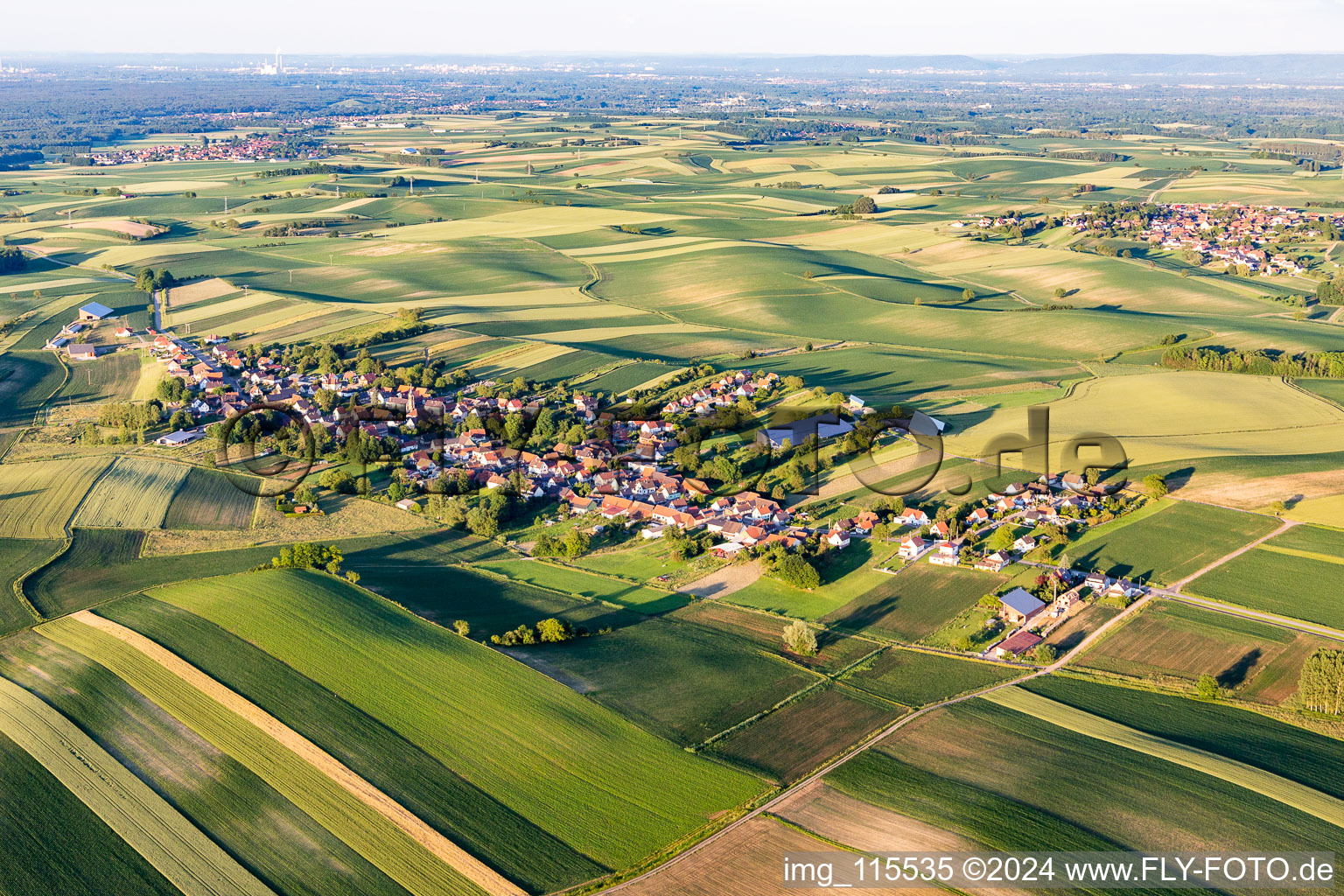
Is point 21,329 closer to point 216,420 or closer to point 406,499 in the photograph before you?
point 216,420

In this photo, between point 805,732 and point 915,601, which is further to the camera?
point 915,601

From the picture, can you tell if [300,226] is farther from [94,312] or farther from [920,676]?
[920,676]

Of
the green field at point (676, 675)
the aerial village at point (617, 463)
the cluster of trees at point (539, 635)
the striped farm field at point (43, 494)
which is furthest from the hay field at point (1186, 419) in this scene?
the striped farm field at point (43, 494)

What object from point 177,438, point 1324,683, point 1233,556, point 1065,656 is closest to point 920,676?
point 1065,656

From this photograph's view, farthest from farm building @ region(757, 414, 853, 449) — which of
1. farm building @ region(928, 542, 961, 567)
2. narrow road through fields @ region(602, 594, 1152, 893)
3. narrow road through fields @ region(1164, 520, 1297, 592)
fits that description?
narrow road through fields @ region(602, 594, 1152, 893)

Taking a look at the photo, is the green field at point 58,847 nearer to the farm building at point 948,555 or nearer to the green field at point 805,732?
the green field at point 805,732

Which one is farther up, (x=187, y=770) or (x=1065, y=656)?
(x=187, y=770)
